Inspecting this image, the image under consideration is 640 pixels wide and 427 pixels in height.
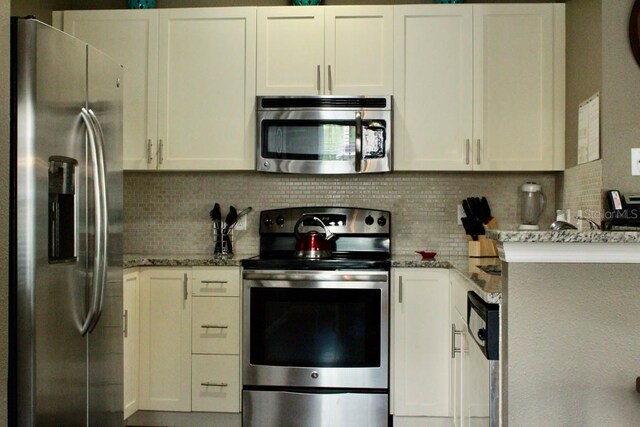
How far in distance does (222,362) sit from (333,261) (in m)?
0.74

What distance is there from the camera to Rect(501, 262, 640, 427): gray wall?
71.9 inches

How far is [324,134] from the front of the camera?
11.6ft

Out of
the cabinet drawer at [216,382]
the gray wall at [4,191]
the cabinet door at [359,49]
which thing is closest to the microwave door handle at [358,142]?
the cabinet door at [359,49]

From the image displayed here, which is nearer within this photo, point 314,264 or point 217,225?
point 314,264

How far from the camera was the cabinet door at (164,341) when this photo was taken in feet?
11.0

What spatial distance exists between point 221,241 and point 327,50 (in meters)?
1.21

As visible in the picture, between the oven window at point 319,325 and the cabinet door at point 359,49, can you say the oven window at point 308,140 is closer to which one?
the cabinet door at point 359,49

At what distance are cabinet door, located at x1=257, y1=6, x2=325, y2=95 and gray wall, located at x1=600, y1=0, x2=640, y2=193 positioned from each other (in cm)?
140

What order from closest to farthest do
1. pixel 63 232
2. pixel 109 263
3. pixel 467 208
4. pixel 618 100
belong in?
pixel 63 232, pixel 109 263, pixel 618 100, pixel 467 208

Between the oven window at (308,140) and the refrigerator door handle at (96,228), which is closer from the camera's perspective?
the refrigerator door handle at (96,228)

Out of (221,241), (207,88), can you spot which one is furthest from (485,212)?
(207,88)

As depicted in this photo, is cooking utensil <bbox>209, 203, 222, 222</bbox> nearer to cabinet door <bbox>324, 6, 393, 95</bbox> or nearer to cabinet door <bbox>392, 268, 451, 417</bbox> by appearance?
cabinet door <bbox>324, 6, 393, 95</bbox>

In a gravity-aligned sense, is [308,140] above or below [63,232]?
above

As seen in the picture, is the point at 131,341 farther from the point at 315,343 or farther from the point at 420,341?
the point at 420,341
